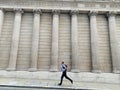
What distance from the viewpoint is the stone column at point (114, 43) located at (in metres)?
18.9

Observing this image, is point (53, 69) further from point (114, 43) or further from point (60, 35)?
point (114, 43)

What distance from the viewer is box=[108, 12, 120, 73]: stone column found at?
18.9m

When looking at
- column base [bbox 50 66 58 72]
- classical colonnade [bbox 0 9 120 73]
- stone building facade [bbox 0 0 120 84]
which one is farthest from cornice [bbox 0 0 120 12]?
column base [bbox 50 66 58 72]

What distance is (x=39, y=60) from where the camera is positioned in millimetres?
19641

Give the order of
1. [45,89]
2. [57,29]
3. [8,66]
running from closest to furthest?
[45,89], [8,66], [57,29]

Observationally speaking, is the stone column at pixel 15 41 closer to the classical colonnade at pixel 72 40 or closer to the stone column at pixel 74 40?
the classical colonnade at pixel 72 40

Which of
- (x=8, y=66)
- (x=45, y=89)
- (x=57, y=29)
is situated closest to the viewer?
(x=45, y=89)

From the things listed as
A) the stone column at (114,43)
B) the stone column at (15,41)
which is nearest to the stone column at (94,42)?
the stone column at (114,43)

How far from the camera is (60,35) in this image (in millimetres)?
20641

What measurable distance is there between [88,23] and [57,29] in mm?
4836

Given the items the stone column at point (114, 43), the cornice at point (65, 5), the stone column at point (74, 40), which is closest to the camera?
the stone column at point (114, 43)

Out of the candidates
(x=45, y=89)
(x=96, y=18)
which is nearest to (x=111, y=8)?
(x=96, y=18)

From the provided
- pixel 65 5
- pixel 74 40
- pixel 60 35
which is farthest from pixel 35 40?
pixel 65 5

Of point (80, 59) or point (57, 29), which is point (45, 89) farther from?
point (57, 29)
